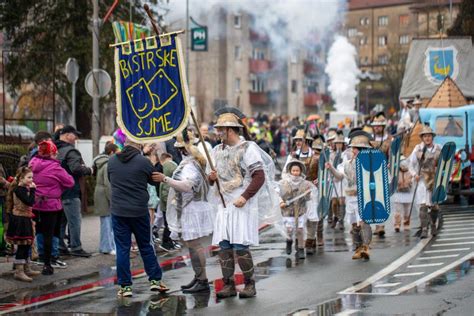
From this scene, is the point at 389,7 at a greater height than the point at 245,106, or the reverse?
the point at 389,7

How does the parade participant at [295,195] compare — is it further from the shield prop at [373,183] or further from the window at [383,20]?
the window at [383,20]

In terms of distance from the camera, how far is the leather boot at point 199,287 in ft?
37.7

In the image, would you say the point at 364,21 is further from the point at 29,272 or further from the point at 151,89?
the point at 151,89

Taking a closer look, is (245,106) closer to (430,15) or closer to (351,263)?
(430,15)

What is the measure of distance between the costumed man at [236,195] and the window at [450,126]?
44.6 feet

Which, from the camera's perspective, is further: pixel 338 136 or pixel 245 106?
pixel 245 106

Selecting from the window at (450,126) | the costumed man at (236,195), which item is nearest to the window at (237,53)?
the window at (450,126)

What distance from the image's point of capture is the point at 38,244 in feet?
46.8

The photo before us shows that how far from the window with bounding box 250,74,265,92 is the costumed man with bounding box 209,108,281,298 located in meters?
64.2

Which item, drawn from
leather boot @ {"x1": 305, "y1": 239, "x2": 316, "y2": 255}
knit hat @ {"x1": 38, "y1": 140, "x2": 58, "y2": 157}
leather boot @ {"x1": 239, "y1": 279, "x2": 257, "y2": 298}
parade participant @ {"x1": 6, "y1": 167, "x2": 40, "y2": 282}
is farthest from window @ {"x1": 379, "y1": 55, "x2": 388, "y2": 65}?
leather boot @ {"x1": 239, "y1": 279, "x2": 257, "y2": 298}

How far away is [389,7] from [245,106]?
13590 millimetres

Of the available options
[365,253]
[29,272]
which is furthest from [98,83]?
[365,253]

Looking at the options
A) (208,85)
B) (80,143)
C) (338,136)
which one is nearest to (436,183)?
(338,136)

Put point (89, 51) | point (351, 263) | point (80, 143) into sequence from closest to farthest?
point (351, 263) < point (80, 143) < point (89, 51)
